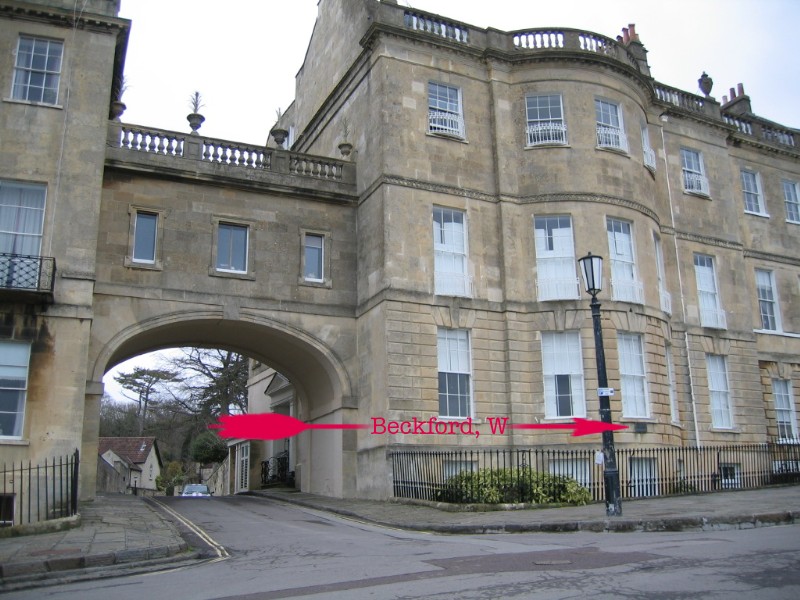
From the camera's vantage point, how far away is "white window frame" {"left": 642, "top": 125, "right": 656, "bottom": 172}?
24.2m

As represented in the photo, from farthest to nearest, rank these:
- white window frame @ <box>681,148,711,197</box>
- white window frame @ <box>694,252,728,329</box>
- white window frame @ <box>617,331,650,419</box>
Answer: white window frame @ <box>681,148,711,197</box> → white window frame @ <box>694,252,728,329</box> → white window frame @ <box>617,331,650,419</box>

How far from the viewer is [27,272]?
16.9 metres

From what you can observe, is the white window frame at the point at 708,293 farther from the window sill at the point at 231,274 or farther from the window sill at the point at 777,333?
the window sill at the point at 231,274

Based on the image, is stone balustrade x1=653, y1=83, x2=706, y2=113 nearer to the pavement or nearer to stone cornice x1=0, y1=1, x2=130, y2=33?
the pavement

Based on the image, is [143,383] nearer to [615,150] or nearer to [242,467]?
[242,467]

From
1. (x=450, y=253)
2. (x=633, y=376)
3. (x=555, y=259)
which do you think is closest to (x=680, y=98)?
(x=555, y=259)

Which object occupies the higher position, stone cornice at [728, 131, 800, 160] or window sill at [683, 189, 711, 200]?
stone cornice at [728, 131, 800, 160]

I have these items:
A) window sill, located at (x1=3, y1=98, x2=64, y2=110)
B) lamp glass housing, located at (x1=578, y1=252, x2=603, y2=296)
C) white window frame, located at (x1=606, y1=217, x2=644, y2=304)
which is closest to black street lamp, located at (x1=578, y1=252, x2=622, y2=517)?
lamp glass housing, located at (x1=578, y1=252, x2=603, y2=296)

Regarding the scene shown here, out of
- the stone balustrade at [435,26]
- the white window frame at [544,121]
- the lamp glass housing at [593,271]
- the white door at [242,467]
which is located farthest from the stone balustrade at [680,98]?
the white door at [242,467]

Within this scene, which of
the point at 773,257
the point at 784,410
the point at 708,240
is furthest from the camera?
the point at 773,257

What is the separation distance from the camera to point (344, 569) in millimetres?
9195

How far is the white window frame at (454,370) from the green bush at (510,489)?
11.2 feet

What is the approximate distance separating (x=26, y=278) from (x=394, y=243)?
8.98 meters

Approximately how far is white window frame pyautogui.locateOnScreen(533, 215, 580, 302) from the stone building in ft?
0.19
